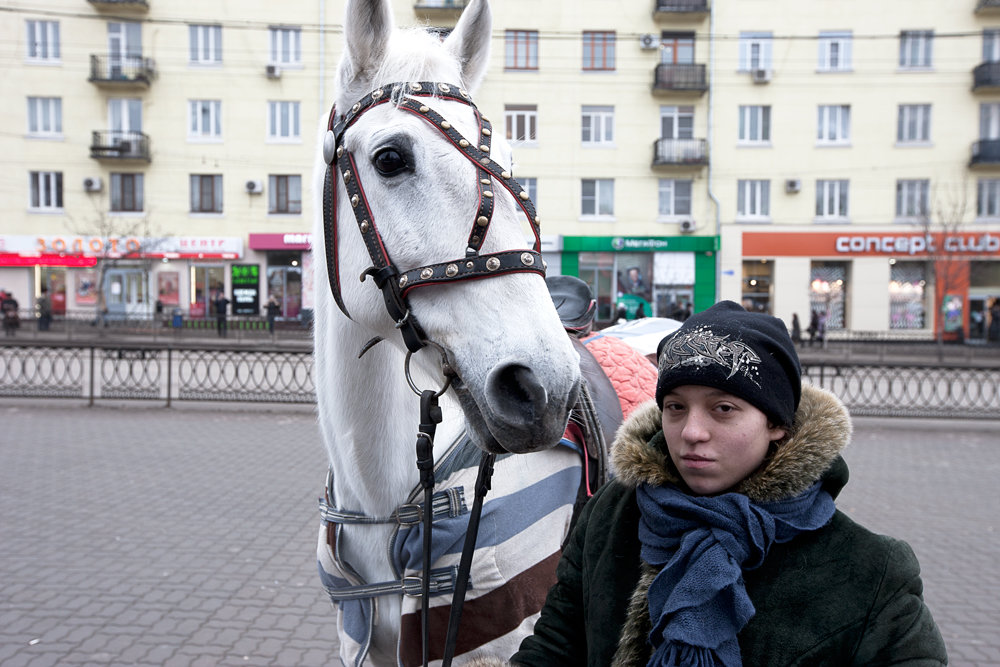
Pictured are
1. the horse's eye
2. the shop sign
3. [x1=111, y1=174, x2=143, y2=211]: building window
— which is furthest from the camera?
the shop sign

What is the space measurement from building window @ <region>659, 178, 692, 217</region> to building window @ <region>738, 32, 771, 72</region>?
17.6 ft

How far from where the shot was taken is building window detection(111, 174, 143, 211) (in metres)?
29.2

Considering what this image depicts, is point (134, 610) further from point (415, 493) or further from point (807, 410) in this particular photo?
point (807, 410)

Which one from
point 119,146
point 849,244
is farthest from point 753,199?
point 119,146

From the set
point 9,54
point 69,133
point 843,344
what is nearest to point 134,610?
point 843,344

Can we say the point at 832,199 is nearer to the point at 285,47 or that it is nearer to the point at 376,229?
the point at 285,47

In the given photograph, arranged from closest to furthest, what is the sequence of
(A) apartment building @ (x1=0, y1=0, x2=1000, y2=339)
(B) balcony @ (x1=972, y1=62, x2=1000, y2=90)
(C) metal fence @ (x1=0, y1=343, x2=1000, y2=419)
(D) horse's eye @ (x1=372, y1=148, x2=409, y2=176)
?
1. (D) horse's eye @ (x1=372, y1=148, x2=409, y2=176)
2. (C) metal fence @ (x1=0, y1=343, x2=1000, y2=419)
3. (B) balcony @ (x1=972, y1=62, x2=1000, y2=90)
4. (A) apartment building @ (x1=0, y1=0, x2=1000, y2=339)

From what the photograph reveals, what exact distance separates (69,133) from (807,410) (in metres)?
34.5

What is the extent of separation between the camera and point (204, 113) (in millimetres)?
28797

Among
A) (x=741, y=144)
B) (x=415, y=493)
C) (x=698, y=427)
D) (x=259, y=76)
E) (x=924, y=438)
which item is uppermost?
(x=259, y=76)

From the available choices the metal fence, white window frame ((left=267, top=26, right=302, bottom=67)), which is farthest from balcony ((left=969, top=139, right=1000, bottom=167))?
white window frame ((left=267, top=26, right=302, bottom=67))

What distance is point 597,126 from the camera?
29031 millimetres

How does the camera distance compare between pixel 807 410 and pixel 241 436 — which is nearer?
pixel 807 410

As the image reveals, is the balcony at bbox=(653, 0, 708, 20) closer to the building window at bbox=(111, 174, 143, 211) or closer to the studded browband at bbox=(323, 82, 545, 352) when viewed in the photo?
the building window at bbox=(111, 174, 143, 211)
